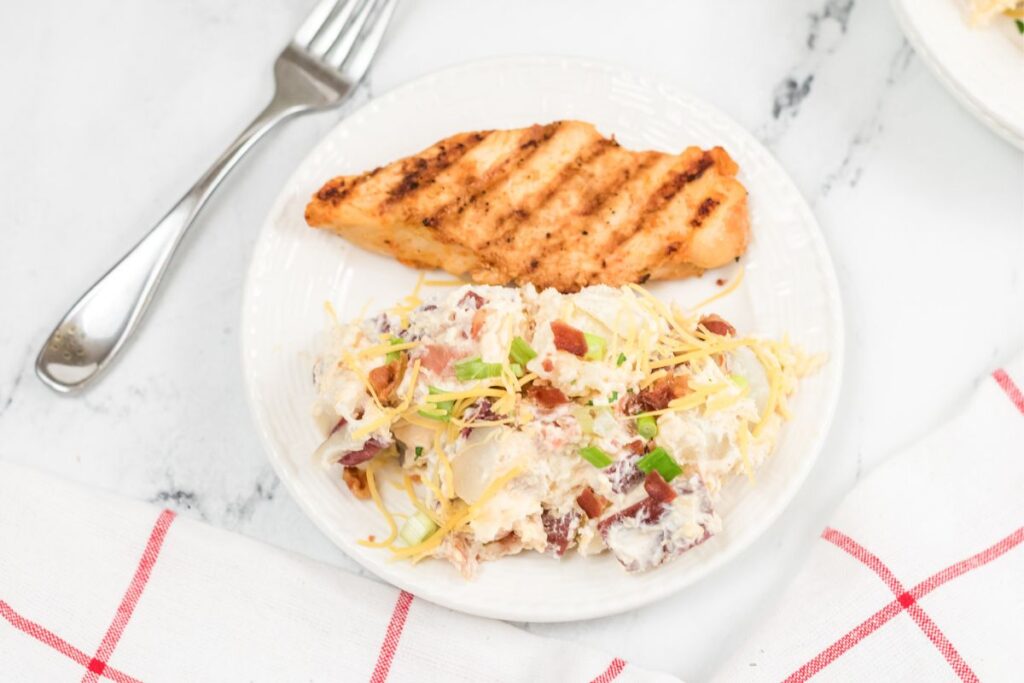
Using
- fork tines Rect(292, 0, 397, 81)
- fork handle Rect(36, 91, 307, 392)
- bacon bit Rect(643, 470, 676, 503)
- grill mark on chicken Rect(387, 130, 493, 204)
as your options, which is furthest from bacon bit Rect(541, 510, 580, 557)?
fork tines Rect(292, 0, 397, 81)

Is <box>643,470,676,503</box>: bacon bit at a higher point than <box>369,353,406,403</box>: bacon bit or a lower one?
lower

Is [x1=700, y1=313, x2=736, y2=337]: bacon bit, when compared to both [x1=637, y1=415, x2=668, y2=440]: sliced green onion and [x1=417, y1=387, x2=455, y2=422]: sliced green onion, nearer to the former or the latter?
[x1=637, y1=415, x2=668, y2=440]: sliced green onion

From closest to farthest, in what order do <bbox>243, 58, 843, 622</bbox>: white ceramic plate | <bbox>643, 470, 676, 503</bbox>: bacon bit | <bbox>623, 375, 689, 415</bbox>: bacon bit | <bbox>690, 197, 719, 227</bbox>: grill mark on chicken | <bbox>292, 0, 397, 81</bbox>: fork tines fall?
<bbox>643, 470, 676, 503</bbox>: bacon bit
<bbox>623, 375, 689, 415</bbox>: bacon bit
<bbox>243, 58, 843, 622</bbox>: white ceramic plate
<bbox>690, 197, 719, 227</bbox>: grill mark on chicken
<bbox>292, 0, 397, 81</bbox>: fork tines

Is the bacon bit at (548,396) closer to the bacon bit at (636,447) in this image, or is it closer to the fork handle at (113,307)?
the bacon bit at (636,447)

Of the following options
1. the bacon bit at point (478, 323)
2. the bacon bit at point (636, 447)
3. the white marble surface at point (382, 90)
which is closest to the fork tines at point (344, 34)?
the white marble surface at point (382, 90)

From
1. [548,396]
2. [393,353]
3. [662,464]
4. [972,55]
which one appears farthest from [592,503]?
[972,55]

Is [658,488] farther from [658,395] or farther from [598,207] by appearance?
[598,207]
